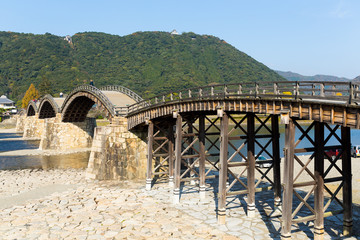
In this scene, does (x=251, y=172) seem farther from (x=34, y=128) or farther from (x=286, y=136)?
(x=34, y=128)

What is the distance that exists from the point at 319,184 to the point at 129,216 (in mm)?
10381

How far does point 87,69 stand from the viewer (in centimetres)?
15712

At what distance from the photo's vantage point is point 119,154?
27.3 m

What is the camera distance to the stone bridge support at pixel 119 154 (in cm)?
2712

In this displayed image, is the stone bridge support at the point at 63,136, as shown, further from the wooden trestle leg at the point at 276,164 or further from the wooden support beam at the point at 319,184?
the wooden support beam at the point at 319,184

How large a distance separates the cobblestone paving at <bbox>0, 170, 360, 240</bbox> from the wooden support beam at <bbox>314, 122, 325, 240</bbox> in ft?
3.60

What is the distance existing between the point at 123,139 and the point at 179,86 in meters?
94.7

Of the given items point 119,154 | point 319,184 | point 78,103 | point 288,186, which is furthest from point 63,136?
point 319,184

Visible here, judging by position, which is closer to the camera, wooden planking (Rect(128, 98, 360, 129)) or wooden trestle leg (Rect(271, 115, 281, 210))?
wooden planking (Rect(128, 98, 360, 129))

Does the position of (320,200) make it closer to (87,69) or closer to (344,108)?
(344,108)

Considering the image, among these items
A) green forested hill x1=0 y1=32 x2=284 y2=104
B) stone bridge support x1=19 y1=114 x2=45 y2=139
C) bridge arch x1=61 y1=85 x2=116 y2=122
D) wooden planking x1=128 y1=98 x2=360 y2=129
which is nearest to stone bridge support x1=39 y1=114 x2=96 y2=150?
bridge arch x1=61 y1=85 x2=116 y2=122

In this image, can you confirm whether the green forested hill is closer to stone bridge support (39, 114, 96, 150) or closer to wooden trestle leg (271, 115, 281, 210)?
stone bridge support (39, 114, 96, 150)

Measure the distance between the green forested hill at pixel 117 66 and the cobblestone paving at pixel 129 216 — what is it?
315 feet

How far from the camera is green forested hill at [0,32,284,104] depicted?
139 m
